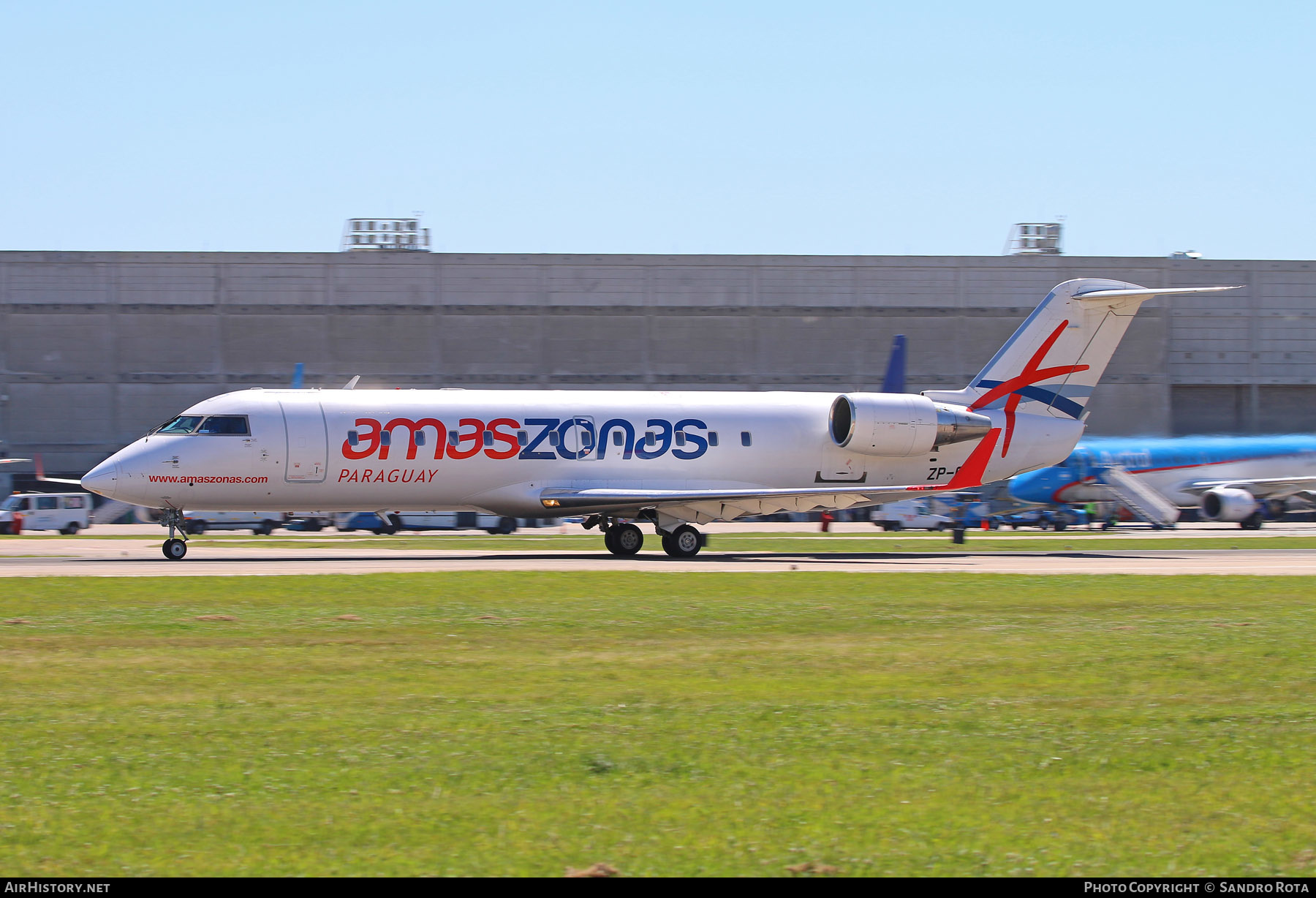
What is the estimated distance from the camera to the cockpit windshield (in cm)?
3002

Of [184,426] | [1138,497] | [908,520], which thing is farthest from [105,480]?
[1138,497]

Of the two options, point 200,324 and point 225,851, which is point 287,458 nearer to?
point 225,851

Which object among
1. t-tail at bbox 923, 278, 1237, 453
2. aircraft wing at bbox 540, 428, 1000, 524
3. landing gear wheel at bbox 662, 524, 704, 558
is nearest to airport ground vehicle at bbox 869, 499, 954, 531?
t-tail at bbox 923, 278, 1237, 453

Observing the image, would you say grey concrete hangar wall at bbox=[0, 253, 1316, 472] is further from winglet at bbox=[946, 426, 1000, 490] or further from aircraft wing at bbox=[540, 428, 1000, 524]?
aircraft wing at bbox=[540, 428, 1000, 524]

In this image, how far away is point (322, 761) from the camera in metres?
9.23

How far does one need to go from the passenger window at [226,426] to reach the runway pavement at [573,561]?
2976 millimetres

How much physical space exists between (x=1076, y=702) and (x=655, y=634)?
583 cm

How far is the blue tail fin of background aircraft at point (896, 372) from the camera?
1470 inches

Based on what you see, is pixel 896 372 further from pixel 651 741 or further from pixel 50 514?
pixel 50 514

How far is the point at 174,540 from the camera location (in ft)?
97.3

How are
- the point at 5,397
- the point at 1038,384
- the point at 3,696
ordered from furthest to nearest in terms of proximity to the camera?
the point at 5,397 < the point at 1038,384 < the point at 3,696

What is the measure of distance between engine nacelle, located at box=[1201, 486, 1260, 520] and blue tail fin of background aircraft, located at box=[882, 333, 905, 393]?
2824cm

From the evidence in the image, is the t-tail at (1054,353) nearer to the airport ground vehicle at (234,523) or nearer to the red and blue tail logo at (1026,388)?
the red and blue tail logo at (1026,388)
